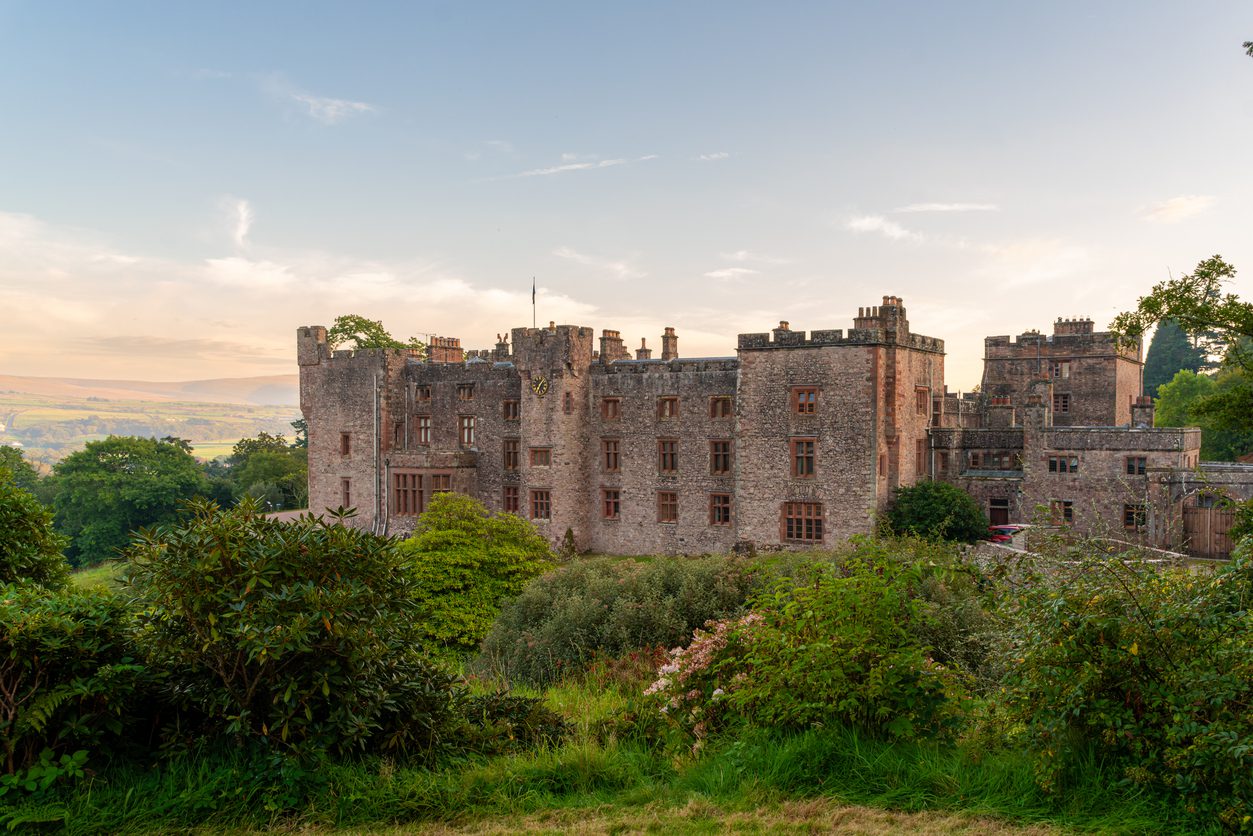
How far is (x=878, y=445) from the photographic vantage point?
96.3 ft

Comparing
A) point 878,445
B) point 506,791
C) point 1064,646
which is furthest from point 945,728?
point 878,445

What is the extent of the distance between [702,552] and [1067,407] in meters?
19.3

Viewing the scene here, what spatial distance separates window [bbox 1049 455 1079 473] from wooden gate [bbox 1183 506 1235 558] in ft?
10.9

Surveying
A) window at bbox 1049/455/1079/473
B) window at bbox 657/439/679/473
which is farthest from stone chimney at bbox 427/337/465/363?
window at bbox 1049/455/1079/473

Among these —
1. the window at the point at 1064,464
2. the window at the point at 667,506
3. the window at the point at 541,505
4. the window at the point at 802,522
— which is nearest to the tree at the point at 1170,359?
the window at the point at 1064,464

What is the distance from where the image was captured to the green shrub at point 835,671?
772cm

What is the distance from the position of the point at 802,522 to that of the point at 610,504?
8.08 meters

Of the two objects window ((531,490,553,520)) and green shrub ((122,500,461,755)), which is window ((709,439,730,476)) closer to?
window ((531,490,553,520))

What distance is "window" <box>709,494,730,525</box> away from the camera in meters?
33.1

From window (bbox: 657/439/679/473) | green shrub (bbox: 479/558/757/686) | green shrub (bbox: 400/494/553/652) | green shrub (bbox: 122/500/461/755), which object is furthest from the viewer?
window (bbox: 657/439/679/473)

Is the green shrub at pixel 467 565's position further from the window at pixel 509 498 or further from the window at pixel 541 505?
the window at pixel 509 498

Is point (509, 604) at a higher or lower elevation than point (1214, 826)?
lower

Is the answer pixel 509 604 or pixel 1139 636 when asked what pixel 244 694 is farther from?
pixel 509 604

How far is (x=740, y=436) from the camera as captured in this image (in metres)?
31.7
